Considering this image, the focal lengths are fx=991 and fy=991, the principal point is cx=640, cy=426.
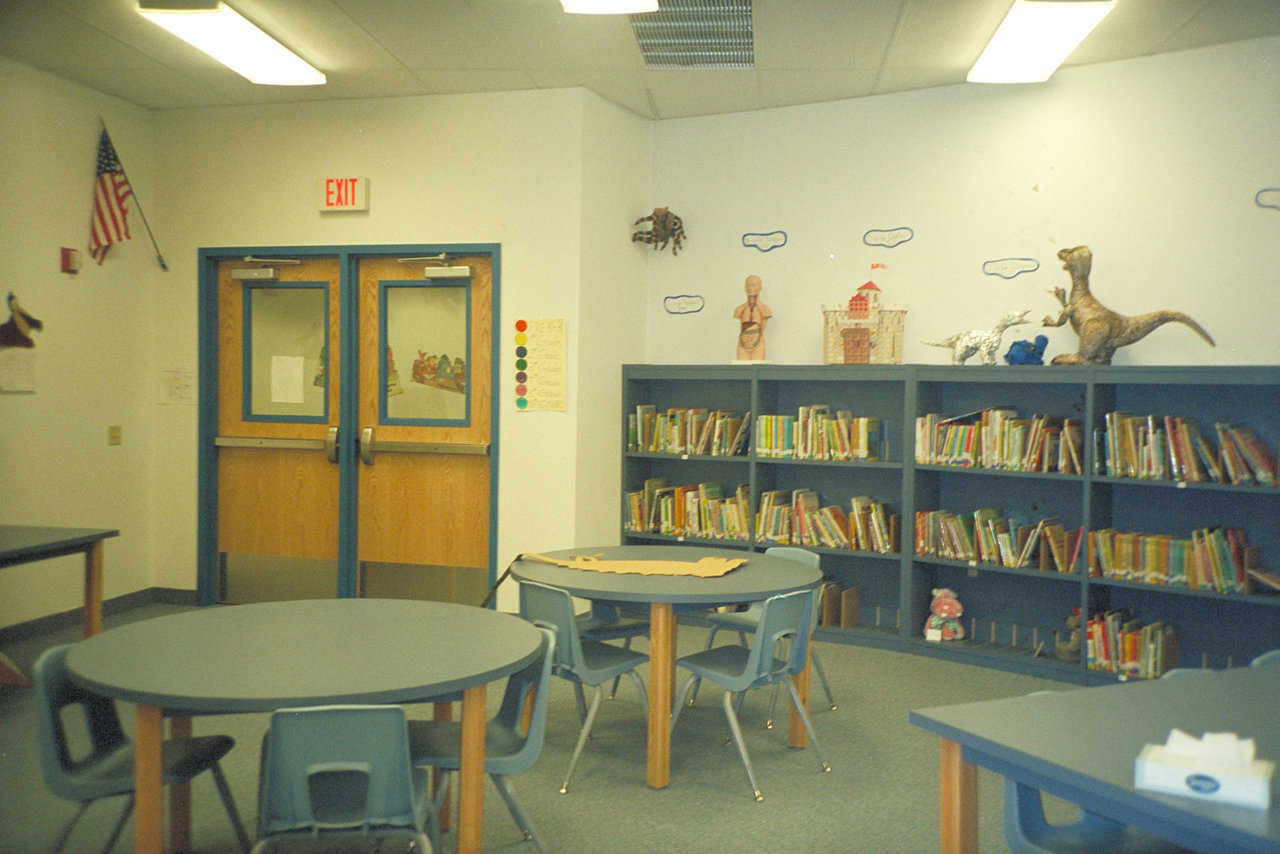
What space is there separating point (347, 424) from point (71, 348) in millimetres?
1680

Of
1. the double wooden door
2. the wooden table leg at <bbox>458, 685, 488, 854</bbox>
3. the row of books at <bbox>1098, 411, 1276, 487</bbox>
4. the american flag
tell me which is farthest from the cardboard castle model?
the american flag

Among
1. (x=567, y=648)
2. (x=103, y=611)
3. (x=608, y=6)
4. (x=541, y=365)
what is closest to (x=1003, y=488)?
(x=541, y=365)

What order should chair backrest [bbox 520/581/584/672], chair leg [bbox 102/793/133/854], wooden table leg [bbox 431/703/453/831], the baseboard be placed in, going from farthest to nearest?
the baseboard, chair backrest [bbox 520/581/584/672], wooden table leg [bbox 431/703/453/831], chair leg [bbox 102/793/133/854]

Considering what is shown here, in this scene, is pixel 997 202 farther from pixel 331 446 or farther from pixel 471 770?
pixel 471 770

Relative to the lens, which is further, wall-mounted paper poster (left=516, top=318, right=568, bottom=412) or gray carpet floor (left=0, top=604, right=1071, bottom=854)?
wall-mounted paper poster (left=516, top=318, right=568, bottom=412)

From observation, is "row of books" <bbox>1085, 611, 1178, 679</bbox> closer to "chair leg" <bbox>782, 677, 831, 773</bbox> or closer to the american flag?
"chair leg" <bbox>782, 677, 831, 773</bbox>

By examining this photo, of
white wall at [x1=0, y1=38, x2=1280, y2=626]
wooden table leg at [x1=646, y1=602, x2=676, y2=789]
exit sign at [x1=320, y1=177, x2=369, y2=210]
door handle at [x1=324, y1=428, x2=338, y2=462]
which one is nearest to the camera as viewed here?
wooden table leg at [x1=646, y1=602, x2=676, y2=789]

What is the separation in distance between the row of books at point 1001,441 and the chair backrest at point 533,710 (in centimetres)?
324

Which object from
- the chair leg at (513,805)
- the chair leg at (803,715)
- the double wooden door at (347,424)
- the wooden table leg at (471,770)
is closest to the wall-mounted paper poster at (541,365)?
the double wooden door at (347,424)

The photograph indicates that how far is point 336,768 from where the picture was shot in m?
2.26

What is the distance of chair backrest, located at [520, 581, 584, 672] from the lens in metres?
3.58

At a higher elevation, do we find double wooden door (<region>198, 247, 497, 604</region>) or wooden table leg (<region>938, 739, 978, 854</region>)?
double wooden door (<region>198, 247, 497, 604</region>)

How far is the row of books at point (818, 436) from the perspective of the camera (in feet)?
19.0

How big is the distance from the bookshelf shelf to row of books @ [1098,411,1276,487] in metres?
0.03
